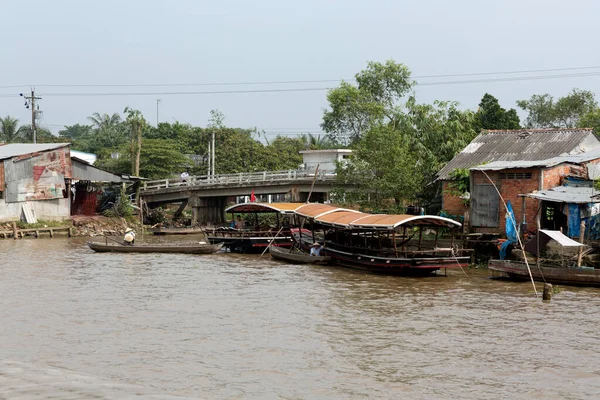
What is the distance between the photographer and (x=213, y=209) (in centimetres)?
5059

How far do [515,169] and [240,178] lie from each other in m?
22.4

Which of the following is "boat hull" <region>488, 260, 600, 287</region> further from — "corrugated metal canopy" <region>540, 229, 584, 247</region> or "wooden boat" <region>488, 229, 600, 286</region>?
"corrugated metal canopy" <region>540, 229, 584, 247</region>

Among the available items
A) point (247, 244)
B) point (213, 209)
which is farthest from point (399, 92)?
point (247, 244)

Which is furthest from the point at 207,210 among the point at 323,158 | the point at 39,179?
the point at 39,179

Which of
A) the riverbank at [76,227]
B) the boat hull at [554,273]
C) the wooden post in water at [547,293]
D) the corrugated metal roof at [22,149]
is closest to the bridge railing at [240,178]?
the riverbank at [76,227]

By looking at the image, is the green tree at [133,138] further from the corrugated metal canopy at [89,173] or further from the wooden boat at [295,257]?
the wooden boat at [295,257]

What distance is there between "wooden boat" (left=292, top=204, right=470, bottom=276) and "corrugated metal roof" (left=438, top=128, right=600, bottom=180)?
494 cm

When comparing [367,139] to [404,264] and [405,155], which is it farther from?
[404,264]

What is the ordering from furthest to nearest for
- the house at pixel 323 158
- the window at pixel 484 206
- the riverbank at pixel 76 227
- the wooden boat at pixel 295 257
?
the house at pixel 323 158
the riverbank at pixel 76 227
the window at pixel 484 206
the wooden boat at pixel 295 257

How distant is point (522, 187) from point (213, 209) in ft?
89.2

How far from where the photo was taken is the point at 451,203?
31156 millimetres

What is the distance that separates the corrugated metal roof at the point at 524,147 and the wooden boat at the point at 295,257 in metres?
6.98

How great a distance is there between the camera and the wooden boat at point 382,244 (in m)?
23.3

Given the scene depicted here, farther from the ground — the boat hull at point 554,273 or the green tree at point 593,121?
the green tree at point 593,121
